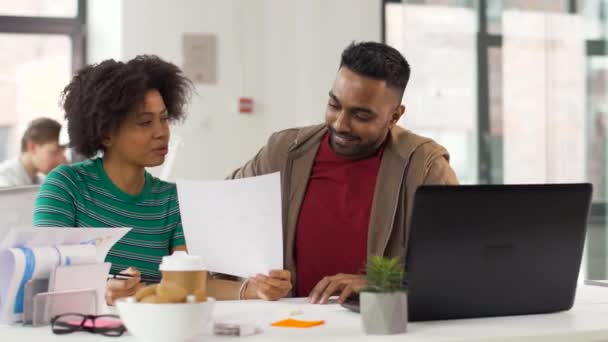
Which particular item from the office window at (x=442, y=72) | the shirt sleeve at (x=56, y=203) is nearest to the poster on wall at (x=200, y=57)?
the office window at (x=442, y=72)

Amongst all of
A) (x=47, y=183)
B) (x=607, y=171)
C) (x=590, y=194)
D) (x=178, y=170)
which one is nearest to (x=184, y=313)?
(x=590, y=194)

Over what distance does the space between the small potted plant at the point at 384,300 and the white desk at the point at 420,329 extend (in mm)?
21

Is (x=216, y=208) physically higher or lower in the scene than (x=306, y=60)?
lower

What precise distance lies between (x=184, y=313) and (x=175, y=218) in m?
1.07

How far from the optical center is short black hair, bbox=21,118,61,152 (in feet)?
17.0

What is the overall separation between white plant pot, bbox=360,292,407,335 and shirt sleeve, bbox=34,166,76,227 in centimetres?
99

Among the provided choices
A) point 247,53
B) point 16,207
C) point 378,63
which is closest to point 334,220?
point 378,63

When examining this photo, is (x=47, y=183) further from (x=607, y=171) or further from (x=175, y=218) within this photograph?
(x=607, y=171)

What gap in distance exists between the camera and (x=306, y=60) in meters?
5.49

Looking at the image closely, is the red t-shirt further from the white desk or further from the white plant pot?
the white plant pot

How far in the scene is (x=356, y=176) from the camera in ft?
8.39

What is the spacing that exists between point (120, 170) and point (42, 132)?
9.44 ft

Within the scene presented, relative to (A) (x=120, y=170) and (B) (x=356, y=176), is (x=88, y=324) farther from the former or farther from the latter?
(B) (x=356, y=176)

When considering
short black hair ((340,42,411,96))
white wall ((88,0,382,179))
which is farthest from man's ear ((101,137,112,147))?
white wall ((88,0,382,179))
